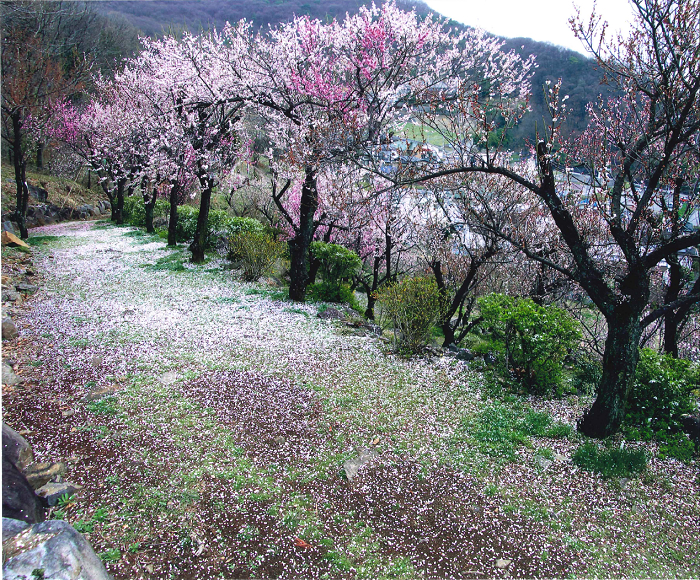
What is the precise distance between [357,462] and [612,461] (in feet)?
10.0

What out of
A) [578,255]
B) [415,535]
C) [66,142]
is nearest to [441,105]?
[578,255]

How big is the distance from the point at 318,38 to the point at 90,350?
9.37 metres

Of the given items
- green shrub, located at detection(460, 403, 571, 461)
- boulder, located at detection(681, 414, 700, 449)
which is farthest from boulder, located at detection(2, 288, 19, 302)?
boulder, located at detection(681, 414, 700, 449)

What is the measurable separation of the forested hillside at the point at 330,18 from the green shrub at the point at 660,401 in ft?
12.5

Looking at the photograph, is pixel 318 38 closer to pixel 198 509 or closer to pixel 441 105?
pixel 441 105

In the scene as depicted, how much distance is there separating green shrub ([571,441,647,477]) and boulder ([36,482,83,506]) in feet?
18.2

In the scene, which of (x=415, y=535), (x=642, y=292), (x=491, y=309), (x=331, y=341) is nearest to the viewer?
(x=415, y=535)

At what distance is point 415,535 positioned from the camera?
3676 mm

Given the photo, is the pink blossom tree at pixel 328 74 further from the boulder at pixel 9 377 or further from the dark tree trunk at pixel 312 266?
the boulder at pixel 9 377

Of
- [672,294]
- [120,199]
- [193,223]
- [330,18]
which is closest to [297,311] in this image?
[672,294]

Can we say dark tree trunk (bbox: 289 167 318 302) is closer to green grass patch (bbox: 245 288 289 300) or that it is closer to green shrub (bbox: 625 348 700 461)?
green grass patch (bbox: 245 288 289 300)

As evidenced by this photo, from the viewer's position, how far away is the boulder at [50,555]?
2.32 metres

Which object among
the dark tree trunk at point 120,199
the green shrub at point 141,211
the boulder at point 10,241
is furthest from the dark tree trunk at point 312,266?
the dark tree trunk at point 120,199

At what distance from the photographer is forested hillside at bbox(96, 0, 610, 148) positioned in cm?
1185
